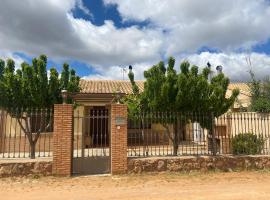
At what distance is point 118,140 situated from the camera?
9688 millimetres

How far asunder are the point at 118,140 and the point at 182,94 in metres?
2.56

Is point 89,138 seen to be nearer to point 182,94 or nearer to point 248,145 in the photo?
point 182,94

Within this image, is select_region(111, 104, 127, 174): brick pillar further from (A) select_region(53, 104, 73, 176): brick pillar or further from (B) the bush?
(B) the bush

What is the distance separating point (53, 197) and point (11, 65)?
5.21m

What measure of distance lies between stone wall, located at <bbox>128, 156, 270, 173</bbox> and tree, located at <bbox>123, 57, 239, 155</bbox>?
76 centimetres

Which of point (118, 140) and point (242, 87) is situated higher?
point (242, 87)

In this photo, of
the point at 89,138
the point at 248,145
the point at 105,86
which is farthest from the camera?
the point at 105,86

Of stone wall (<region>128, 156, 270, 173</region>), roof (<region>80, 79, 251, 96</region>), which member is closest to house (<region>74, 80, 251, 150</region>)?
roof (<region>80, 79, 251, 96</region>)

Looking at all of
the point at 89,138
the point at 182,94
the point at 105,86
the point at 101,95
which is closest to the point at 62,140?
the point at 182,94

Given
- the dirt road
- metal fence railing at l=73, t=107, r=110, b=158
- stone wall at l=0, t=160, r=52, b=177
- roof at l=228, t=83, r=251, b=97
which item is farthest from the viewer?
roof at l=228, t=83, r=251, b=97

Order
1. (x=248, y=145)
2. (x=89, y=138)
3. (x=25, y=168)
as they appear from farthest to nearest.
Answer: (x=89, y=138) < (x=248, y=145) < (x=25, y=168)

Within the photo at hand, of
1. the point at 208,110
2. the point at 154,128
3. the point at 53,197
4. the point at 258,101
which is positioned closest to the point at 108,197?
the point at 53,197

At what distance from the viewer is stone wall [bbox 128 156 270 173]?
32.5ft

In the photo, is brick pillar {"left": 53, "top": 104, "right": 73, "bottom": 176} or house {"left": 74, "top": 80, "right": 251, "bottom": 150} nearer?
brick pillar {"left": 53, "top": 104, "right": 73, "bottom": 176}
